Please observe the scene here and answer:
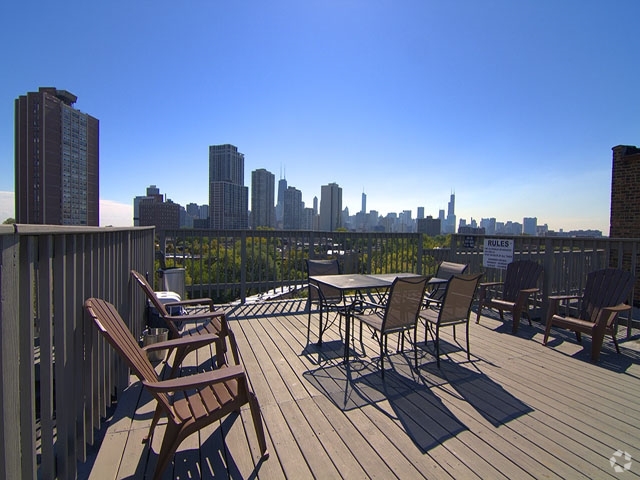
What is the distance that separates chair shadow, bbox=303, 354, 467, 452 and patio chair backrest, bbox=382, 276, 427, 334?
474mm

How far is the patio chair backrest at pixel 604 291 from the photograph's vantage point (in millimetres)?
3822

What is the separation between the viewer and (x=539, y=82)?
8.71m

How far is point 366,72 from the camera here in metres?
8.15

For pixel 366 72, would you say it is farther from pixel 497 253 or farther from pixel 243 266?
pixel 243 266

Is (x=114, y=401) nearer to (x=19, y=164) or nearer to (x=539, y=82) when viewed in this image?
→ (x=539, y=82)

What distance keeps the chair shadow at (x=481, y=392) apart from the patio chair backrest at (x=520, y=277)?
7.44ft

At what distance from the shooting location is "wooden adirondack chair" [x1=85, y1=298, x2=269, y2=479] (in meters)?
1.61

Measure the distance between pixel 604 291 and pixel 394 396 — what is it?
3.25 metres

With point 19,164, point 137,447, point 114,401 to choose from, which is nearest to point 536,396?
point 137,447

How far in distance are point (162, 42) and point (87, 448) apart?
7.75 m

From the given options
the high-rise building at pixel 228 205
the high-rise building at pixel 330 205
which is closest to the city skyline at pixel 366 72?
the high-rise building at pixel 228 205

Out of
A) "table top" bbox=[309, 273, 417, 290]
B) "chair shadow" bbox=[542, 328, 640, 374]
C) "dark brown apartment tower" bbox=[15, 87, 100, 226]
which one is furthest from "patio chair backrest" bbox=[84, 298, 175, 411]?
"dark brown apartment tower" bbox=[15, 87, 100, 226]

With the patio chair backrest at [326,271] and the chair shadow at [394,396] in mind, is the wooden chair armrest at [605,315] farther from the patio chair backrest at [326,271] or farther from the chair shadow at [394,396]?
the patio chair backrest at [326,271]

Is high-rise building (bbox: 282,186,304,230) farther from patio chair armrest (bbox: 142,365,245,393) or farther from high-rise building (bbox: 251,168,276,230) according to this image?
patio chair armrest (bbox: 142,365,245,393)
